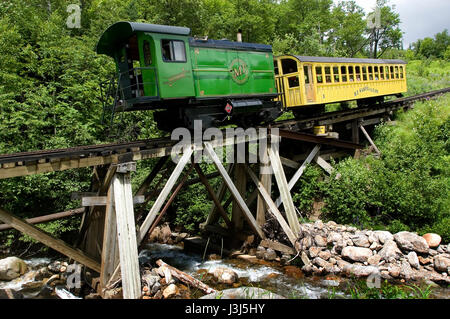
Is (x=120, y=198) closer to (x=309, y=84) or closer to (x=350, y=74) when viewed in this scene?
(x=309, y=84)

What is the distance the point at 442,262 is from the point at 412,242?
83cm

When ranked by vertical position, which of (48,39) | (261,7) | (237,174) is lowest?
(237,174)

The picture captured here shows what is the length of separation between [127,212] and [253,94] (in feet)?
17.4

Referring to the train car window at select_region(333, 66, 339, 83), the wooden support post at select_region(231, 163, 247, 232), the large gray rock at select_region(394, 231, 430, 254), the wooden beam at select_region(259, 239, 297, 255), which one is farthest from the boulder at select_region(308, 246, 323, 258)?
the train car window at select_region(333, 66, 339, 83)

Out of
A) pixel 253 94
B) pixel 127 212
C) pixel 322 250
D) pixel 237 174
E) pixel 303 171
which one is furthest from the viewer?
pixel 303 171

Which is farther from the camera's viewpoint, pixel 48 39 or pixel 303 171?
pixel 48 39

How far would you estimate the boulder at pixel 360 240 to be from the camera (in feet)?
28.9

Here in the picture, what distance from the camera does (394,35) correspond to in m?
36.7

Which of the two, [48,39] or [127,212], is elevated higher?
[48,39]

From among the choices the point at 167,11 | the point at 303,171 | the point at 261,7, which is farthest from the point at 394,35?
the point at 303,171

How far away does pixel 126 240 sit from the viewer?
20.3 ft

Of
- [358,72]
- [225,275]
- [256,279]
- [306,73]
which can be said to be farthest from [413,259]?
[358,72]
